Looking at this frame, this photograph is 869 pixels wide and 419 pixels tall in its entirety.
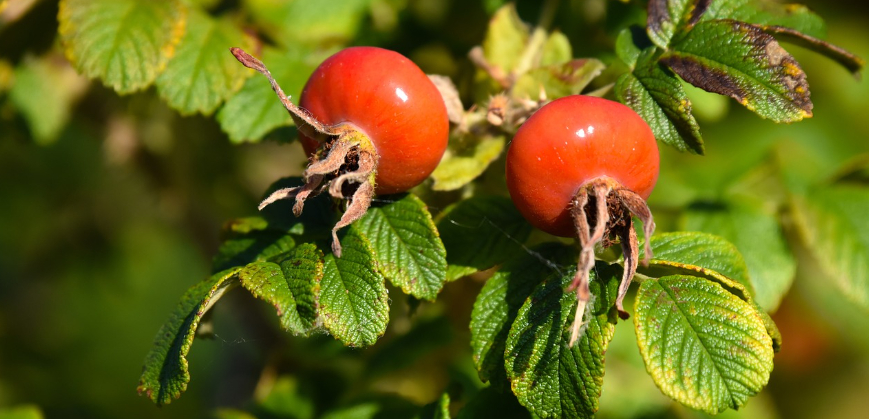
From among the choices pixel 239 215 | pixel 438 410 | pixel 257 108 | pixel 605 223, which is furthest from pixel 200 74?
pixel 239 215

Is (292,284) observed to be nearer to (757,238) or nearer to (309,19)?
(309,19)

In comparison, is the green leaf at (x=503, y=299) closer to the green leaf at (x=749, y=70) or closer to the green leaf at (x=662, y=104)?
the green leaf at (x=662, y=104)

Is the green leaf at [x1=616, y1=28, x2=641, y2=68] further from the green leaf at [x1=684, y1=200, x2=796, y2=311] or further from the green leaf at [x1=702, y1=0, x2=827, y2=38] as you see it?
the green leaf at [x1=684, y1=200, x2=796, y2=311]

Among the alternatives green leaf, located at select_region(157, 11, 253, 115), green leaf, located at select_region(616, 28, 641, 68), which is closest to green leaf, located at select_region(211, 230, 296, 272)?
green leaf, located at select_region(157, 11, 253, 115)

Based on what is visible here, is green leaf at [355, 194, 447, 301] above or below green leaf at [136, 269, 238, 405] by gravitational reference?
above

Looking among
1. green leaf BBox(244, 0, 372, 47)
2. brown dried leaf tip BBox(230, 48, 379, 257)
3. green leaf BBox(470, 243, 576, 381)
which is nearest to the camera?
brown dried leaf tip BBox(230, 48, 379, 257)

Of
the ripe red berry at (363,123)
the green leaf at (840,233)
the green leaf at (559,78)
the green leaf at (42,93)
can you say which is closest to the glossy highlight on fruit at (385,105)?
the ripe red berry at (363,123)
